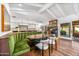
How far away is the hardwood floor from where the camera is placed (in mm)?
2373

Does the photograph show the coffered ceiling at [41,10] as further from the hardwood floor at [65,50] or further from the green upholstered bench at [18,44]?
the hardwood floor at [65,50]

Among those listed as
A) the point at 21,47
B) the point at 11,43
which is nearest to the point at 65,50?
the point at 21,47

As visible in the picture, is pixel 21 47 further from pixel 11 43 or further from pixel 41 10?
pixel 41 10

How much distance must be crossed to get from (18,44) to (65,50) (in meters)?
0.88

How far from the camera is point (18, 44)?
2.38 m

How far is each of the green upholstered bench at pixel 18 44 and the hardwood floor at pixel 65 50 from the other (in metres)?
0.12

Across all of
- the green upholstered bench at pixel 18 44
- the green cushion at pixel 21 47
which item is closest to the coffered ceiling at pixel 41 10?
the green upholstered bench at pixel 18 44

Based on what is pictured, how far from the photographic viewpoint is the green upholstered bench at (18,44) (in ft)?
7.70

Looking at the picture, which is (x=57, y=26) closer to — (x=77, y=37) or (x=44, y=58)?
(x=77, y=37)

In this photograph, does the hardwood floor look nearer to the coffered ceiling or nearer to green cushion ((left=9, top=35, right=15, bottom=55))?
green cushion ((left=9, top=35, right=15, bottom=55))

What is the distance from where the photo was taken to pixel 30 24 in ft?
7.78

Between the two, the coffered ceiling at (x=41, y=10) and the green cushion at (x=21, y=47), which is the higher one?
the coffered ceiling at (x=41, y=10)

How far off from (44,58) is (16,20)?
88 cm

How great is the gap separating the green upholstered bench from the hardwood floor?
119 mm
